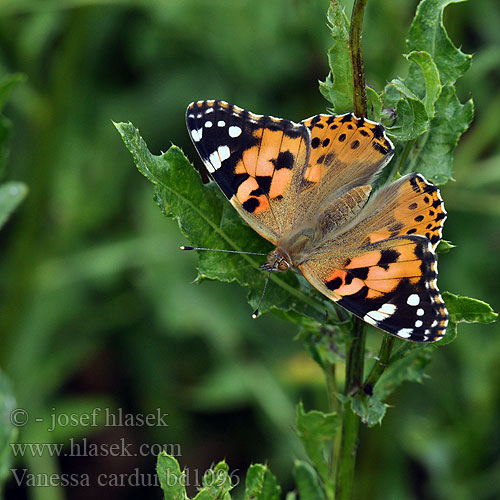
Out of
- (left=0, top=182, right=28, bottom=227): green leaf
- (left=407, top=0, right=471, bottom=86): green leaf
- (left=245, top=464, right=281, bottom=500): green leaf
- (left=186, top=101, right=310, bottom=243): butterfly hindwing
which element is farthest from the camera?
(left=0, top=182, right=28, bottom=227): green leaf

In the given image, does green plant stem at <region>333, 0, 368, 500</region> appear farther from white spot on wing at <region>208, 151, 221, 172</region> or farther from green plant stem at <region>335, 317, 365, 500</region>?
white spot on wing at <region>208, 151, 221, 172</region>

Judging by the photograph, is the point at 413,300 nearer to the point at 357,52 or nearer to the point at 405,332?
the point at 405,332

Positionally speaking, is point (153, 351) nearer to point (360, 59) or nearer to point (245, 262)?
point (245, 262)

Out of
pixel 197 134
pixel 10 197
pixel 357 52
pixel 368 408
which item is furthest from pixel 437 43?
pixel 10 197

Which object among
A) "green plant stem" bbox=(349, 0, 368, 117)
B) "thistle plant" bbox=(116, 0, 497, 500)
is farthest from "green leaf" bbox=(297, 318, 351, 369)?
"green plant stem" bbox=(349, 0, 368, 117)

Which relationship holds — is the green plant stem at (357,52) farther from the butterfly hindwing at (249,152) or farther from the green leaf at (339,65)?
the butterfly hindwing at (249,152)

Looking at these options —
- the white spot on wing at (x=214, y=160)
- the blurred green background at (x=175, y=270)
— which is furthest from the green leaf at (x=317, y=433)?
the blurred green background at (x=175, y=270)
